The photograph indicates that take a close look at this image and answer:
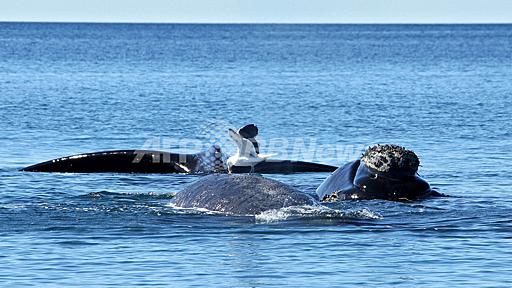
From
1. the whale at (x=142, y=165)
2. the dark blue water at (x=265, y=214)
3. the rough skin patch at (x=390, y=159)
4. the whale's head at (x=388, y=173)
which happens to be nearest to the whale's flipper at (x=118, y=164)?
the whale at (x=142, y=165)

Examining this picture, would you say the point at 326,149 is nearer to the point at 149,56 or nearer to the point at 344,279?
the point at 344,279

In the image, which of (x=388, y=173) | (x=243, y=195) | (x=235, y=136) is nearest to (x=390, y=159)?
(x=388, y=173)

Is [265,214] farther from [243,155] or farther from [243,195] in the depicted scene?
[243,155]

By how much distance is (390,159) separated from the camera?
19.4 m

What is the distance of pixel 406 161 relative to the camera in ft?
63.9

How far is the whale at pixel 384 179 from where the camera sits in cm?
1947

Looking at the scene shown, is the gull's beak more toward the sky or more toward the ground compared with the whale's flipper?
more toward the sky

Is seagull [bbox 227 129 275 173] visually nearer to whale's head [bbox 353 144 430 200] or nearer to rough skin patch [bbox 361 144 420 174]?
whale's head [bbox 353 144 430 200]

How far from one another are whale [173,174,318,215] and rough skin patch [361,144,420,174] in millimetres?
1151

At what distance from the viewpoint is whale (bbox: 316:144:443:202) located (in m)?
19.5

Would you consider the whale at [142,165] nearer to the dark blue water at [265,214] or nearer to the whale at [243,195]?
the dark blue water at [265,214]

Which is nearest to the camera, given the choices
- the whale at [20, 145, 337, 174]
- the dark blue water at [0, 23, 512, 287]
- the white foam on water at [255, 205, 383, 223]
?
the dark blue water at [0, 23, 512, 287]

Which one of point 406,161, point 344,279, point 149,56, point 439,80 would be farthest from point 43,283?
point 149,56

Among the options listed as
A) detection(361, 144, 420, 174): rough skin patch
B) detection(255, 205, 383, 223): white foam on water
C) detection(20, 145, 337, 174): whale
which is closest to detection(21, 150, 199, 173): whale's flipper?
detection(20, 145, 337, 174): whale
